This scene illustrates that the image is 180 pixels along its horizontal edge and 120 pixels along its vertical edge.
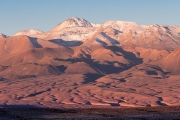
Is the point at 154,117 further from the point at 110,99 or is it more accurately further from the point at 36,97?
the point at 36,97

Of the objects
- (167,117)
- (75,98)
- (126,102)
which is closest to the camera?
(167,117)

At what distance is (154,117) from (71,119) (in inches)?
315

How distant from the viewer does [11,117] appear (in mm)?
37438

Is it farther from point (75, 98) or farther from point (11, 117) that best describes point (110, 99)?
point (11, 117)

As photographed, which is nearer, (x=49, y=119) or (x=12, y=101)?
(x=49, y=119)

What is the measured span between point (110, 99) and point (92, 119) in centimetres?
15280

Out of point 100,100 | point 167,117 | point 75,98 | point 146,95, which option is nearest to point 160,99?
point 146,95

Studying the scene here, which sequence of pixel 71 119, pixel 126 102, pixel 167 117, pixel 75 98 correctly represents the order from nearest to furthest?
pixel 71 119 → pixel 167 117 → pixel 126 102 → pixel 75 98

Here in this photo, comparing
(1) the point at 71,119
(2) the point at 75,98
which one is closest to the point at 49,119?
(1) the point at 71,119

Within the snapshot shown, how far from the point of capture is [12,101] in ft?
610

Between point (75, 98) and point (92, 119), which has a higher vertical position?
point (92, 119)

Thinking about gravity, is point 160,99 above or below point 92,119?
below

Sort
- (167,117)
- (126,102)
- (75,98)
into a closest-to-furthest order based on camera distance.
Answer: (167,117), (126,102), (75,98)

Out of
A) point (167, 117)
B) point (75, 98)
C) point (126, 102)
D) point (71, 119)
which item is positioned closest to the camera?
point (71, 119)
